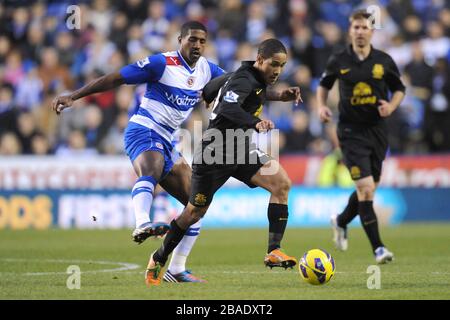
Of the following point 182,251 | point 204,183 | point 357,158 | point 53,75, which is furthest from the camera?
point 53,75

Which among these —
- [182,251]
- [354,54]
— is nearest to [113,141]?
[354,54]

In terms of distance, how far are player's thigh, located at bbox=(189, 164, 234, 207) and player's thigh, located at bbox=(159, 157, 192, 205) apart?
0.91m

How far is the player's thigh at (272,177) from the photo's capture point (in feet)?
27.6

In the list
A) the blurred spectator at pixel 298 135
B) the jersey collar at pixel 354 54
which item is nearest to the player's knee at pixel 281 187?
the jersey collar at pixel 354 54

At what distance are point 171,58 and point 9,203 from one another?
391 inches

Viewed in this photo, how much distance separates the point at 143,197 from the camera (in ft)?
29.1

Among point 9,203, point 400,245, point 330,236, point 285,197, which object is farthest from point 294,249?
point 9,203

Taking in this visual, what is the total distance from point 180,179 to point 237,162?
1.04m

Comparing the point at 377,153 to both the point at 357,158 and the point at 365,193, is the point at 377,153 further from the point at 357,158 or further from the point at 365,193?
the point at 365,193

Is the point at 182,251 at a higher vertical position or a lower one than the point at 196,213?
lower

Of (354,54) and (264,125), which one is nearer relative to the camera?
(264,125)

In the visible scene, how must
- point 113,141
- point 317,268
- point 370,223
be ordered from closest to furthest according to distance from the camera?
point 317,268
point 370,223
point 113,141

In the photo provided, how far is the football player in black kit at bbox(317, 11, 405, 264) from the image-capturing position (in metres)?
11.2

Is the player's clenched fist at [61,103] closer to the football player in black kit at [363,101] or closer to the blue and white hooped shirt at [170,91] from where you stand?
the blue and white hooped shirt at [170,91]
